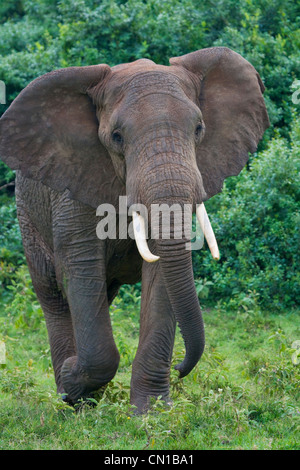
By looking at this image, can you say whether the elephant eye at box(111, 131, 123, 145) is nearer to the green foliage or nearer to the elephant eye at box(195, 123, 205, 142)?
the elephant eye at box(195, 123, 205, 142)

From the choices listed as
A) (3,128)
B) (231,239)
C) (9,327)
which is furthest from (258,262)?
(3,128)

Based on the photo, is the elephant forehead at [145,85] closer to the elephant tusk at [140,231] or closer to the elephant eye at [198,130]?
the elephant eye at [198,130]

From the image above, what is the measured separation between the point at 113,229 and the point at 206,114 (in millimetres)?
932

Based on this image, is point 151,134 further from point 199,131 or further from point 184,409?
point 184,409

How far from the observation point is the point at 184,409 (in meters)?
5.00

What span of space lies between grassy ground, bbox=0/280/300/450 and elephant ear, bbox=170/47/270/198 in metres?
1.32

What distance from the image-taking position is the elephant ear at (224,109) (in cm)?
549

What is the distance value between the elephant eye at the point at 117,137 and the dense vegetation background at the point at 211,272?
1531 millimetres

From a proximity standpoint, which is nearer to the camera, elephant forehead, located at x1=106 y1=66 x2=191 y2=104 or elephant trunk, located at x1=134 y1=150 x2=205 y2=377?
elephant trunk, located at x1=134 y1=150 x2=205 y2=377

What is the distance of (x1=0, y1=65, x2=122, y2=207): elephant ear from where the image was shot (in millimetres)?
5375

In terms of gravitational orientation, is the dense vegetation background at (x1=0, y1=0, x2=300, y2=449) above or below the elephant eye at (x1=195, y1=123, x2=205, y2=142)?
below

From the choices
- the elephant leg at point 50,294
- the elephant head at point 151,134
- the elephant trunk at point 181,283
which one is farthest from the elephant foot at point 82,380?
the elephant trunk at point 181,283

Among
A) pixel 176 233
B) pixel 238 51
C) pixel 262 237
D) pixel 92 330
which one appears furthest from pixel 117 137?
pixel 238 51

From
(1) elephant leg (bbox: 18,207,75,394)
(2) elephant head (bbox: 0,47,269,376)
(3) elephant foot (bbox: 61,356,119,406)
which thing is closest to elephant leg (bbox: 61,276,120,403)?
Result: (3) elephant foot (bbox: 61,356,119,406)
